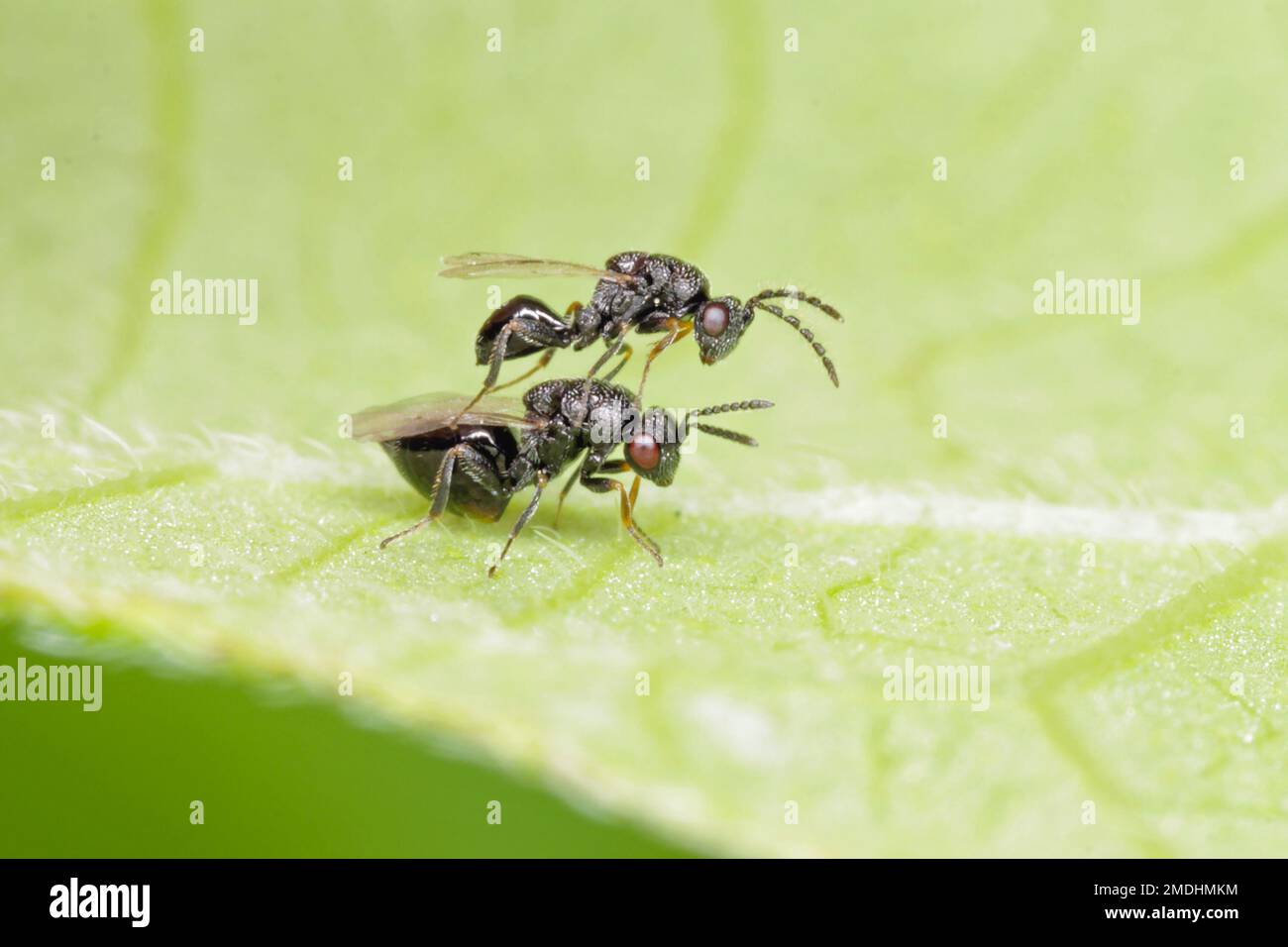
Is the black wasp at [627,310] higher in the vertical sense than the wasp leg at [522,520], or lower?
higher

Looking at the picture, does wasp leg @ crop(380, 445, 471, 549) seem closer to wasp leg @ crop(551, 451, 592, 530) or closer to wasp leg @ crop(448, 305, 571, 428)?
wasp leg @ crop(448, 305, 571, 428)

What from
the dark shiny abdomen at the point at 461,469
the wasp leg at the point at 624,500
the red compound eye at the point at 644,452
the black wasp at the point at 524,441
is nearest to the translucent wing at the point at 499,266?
the black wasp at the point at 524,441

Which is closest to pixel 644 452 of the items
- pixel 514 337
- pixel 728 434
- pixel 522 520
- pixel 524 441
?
pixel 728 434

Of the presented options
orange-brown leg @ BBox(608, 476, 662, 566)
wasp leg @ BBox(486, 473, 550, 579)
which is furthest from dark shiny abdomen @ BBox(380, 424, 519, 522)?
orange-brown leg @ BBox(608, 476, 662, 566)

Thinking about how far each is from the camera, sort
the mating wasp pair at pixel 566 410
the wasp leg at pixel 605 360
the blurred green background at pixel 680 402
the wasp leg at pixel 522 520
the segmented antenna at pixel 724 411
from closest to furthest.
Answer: the blurred green background at pixel 680 402, the wasp leg at pixel 522 520, the mating wasp pair at pixel 566 410, the segmented antenna at pixel 724 411, the wasp leg at pixel 605 360

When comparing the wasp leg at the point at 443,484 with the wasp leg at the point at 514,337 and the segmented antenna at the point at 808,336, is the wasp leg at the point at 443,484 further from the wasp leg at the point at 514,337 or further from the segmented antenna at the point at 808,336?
the segmented antenna at the point at 808,336

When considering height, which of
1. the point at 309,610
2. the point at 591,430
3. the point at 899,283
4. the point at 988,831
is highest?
the point at 899,283

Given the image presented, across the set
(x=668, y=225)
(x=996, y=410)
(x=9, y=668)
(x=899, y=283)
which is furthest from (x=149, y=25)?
(x=996, y=410)

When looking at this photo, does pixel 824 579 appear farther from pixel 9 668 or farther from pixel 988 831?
pixel 9 668
